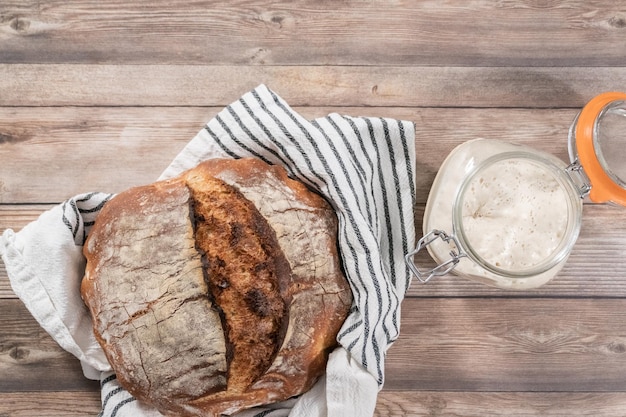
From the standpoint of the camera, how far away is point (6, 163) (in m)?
1.06

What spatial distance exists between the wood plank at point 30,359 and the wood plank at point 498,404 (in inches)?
21.2

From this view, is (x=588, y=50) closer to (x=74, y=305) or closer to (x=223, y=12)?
(x=223, y=12)

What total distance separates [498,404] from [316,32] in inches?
29.4

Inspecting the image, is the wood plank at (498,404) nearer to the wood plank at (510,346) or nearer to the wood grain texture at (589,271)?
the wood plank at (510,346)

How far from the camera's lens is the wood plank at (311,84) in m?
1.07

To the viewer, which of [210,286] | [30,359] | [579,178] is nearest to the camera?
[210,286]

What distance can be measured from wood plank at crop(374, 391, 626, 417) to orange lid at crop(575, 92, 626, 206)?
0.40 metres

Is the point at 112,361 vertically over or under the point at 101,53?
→ under

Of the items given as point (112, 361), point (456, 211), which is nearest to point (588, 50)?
point (456, 211)

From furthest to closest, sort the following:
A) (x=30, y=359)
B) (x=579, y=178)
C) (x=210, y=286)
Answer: (x=30, y=359) < (x=579, y=178) < (x=210, y=286)

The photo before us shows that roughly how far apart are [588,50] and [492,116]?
22 cm

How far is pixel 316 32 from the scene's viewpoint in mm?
1088

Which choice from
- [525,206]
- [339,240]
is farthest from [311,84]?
[525,206]

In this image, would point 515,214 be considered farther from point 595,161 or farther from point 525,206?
point 595,161
